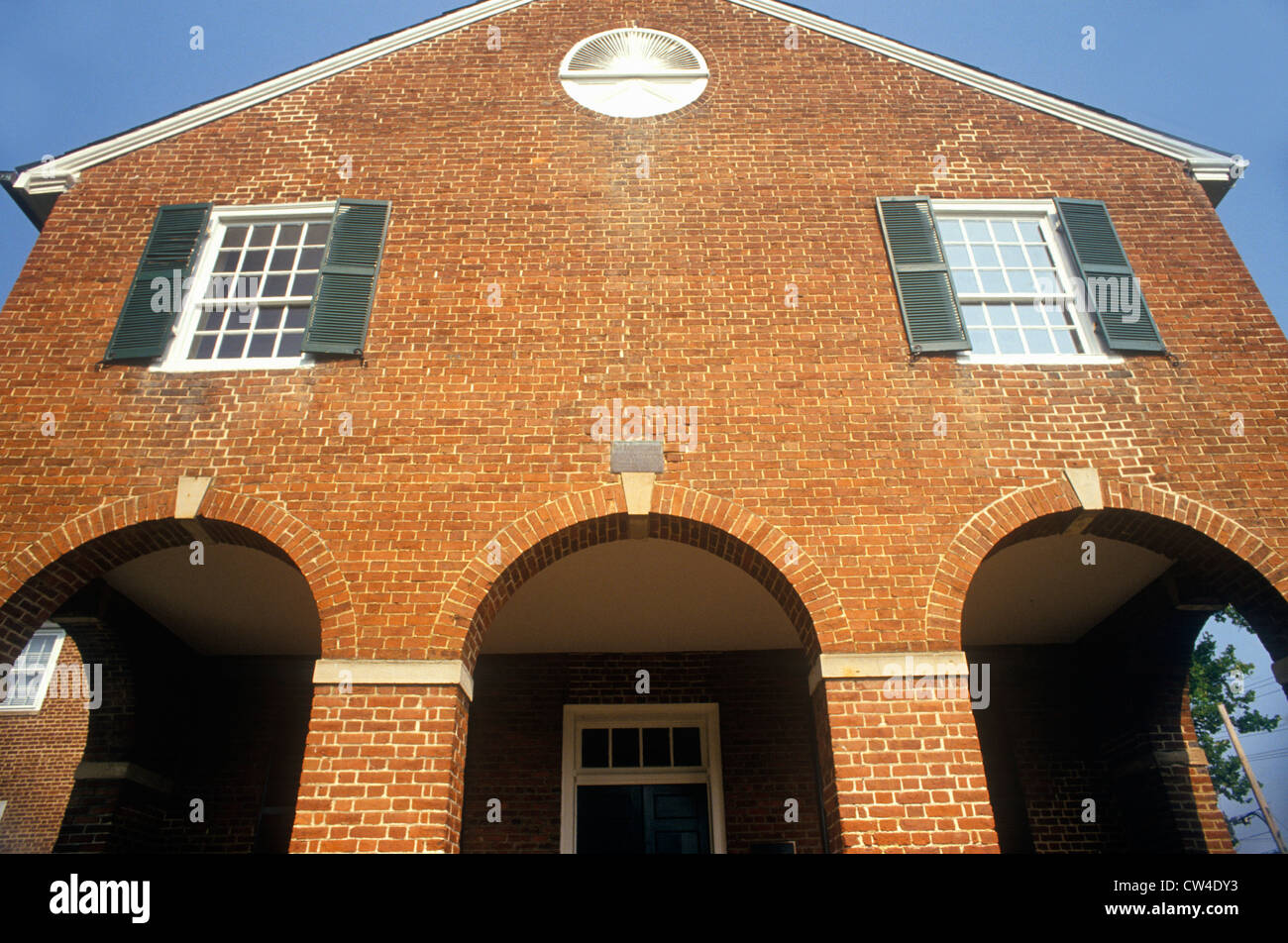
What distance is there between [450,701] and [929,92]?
25.1 feet

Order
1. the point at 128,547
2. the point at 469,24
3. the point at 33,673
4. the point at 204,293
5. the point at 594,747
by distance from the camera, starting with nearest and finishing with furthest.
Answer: the point at 128,547
the point at 204,293
the point at 594,747
the point at 469,24
the point at 33,673

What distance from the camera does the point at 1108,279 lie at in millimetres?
7340

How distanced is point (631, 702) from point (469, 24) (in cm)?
769

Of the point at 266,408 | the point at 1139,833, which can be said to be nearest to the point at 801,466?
the point at 266,408

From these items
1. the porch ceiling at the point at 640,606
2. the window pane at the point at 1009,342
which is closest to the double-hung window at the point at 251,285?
the porch ceiling at the point at 640,606

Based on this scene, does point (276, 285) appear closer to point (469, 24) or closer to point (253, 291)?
point (253, 291)

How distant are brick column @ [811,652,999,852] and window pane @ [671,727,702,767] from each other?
3.41 meters

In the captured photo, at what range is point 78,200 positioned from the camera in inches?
312

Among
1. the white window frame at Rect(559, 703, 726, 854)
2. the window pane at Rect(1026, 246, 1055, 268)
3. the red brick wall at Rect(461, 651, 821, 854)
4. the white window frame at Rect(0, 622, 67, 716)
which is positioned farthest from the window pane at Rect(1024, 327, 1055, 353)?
the white window frame at Rect(0, 622, 67, 716)

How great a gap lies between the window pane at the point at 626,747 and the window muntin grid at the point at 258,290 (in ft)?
16.3

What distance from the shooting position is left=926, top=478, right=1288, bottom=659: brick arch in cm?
589

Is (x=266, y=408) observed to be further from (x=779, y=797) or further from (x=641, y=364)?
(x=779, y=797)

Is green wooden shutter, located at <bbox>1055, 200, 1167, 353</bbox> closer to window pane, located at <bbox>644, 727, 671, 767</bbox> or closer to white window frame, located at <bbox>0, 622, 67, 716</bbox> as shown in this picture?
window pane, located at <bbox>644, 727, 671, 767</bbox>

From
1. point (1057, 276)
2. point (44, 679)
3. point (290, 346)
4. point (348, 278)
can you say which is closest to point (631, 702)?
point (290, 346)
